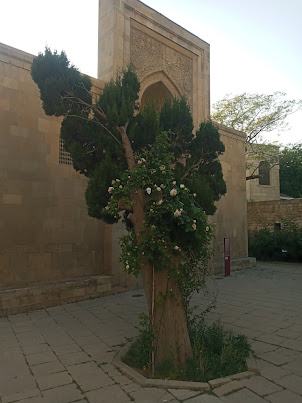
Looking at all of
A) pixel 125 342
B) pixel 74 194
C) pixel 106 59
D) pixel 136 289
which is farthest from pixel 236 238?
pixel 125 342

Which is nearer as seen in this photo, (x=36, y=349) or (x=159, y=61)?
(x=36, y=349)

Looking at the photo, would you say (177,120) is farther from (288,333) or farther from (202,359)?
(288,333)

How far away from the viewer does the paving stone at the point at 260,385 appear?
10.0ft

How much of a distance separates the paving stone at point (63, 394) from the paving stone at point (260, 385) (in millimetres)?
1665

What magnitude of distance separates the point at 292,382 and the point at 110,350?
2.25 metres

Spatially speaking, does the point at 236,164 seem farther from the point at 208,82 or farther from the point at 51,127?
the point at 51,127

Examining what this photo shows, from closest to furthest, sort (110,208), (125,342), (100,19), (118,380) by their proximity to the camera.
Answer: (118,380)
(110,208)
(125,342)
(100,19)

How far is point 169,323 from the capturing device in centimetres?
353

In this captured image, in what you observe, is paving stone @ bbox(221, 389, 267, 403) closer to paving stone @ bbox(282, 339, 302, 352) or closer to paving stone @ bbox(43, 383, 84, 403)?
paving stone @ bbox(43, 383, 84, 403)

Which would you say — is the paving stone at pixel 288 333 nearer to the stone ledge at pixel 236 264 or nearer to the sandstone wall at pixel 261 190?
the stone ledge at pixel 236 264

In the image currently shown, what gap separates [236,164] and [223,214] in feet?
7.49

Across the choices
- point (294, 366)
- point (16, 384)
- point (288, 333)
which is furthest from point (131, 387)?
point (288, 333)

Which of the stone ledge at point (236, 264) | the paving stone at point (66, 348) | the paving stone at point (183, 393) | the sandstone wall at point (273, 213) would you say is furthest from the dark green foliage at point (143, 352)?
the sandstone wall at point (273, 213)

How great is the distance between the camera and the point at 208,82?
11.2 meters
